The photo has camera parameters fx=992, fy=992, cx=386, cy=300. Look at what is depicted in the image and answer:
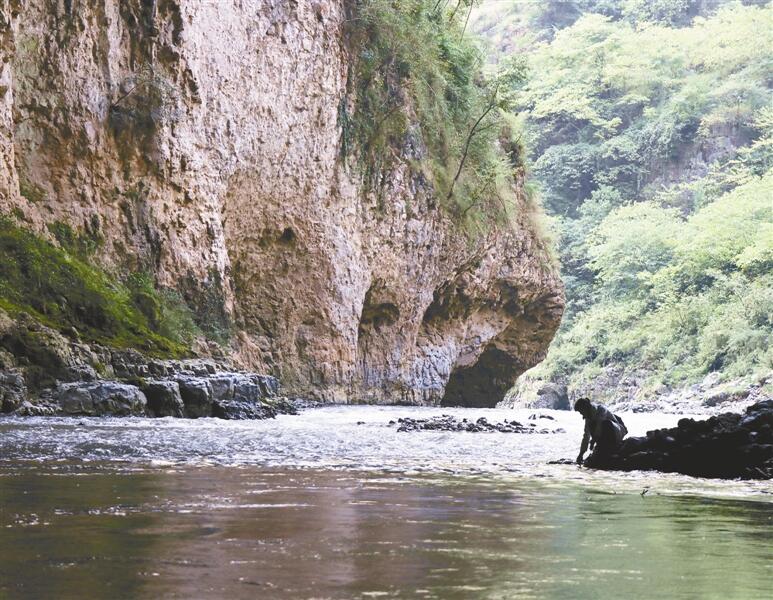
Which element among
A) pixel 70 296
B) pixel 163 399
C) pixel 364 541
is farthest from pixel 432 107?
pixel 364 541

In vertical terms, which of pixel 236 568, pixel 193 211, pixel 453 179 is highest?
pixel 453 179

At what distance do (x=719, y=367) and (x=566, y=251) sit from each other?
16653mm

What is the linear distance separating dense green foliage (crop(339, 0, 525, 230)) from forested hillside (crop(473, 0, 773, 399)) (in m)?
16.1

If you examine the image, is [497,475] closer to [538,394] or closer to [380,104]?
[380,104]

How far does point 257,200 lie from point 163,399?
12.0 meters

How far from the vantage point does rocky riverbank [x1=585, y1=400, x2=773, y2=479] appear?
24.7 feet

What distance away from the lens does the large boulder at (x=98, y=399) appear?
1390 cm

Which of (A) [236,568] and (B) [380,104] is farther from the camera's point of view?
(B) [380,104]

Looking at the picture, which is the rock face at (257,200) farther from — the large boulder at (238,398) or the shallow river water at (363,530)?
the shallow river water at (363,530)

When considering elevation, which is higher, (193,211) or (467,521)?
(193,211)

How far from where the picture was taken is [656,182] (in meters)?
64.8

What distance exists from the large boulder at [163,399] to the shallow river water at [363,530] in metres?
7.19

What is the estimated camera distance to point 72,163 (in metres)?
20.3

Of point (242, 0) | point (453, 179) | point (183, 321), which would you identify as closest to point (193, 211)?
point (183, 321)
